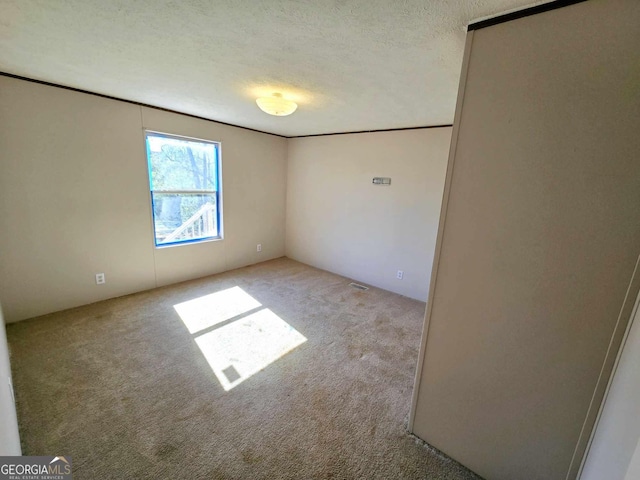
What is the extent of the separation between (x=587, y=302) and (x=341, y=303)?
8.07 ft

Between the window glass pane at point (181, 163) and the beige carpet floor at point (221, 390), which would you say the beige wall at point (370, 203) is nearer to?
the beige carpet floor at point (221, 390)

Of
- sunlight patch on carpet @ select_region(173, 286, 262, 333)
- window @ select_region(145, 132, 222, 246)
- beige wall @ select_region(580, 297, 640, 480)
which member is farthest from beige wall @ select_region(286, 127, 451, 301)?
beige wall @ select_region(580, 297, 640, 480)

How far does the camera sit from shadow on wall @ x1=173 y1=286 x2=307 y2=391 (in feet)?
6.90

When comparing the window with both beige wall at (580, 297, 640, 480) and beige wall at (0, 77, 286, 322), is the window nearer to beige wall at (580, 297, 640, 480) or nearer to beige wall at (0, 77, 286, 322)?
beige wall at (0, 77, 286, 322)

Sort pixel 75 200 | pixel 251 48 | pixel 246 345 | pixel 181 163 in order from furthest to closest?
pixel 181 163 < pixel 75 200 < pixel 246 345 < pixel 251 48

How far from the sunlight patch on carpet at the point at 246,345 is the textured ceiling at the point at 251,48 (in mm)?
2250

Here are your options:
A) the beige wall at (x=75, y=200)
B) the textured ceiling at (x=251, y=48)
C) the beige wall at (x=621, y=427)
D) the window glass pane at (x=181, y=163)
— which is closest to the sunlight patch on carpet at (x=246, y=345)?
the beige wall at (x=75, y=200)

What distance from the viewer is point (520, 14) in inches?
40.4

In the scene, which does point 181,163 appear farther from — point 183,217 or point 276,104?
point 276,104

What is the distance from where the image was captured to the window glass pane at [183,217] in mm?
3381

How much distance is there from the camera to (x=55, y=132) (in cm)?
248

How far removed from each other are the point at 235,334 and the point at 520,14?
9.40ft

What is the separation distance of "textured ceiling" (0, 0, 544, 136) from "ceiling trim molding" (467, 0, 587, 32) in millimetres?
28

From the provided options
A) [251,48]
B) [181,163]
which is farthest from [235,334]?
[181,163]
